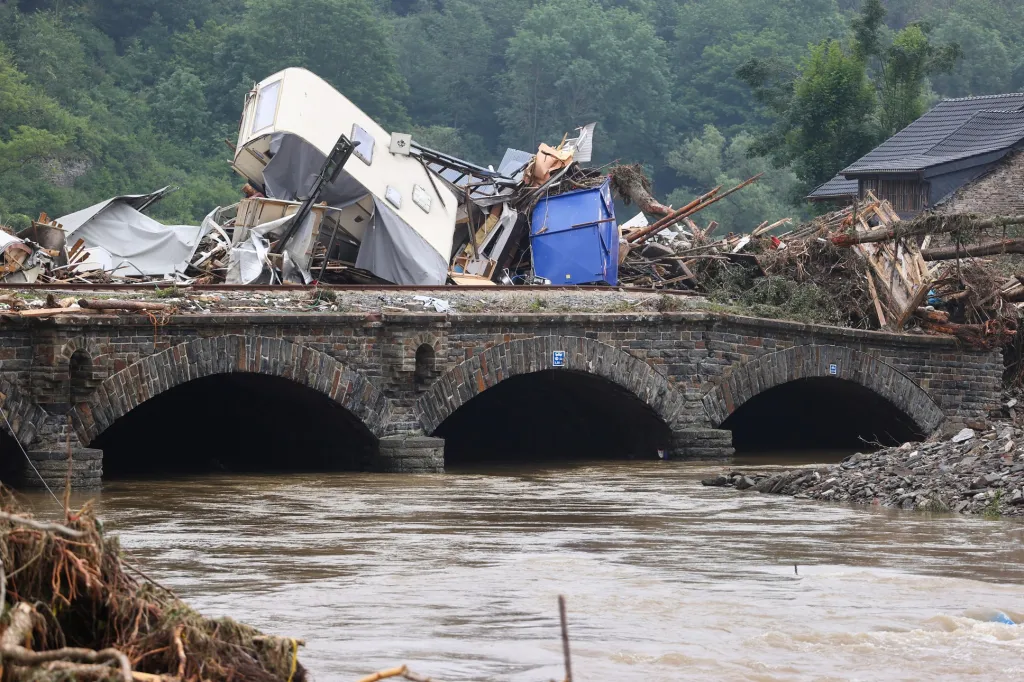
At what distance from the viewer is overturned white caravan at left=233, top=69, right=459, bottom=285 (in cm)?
2381

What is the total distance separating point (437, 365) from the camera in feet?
69.2

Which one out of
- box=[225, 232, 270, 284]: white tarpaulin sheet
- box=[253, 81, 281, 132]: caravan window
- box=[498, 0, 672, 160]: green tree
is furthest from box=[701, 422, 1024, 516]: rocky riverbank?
box=[498, 0, 672, 160]: green tree

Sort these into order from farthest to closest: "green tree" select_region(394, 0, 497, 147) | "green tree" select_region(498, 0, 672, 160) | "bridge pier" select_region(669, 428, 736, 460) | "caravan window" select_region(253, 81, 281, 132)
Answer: "green tree" select_region(394, 0, 497, 147), "green tree" select_region(498, 0, 672, 160), "caravan window" select_region(253, 81, 281, 132), "bridge pier" select_region(669, 428, 736, 460)

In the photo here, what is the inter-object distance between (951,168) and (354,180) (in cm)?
1834

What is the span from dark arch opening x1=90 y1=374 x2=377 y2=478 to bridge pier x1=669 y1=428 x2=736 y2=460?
14.4ft

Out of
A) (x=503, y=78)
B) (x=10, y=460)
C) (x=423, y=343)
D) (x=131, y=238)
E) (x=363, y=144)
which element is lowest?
(x=10, y=460)

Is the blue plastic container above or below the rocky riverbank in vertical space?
above

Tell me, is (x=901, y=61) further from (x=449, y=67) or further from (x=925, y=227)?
(x=449, y=67)

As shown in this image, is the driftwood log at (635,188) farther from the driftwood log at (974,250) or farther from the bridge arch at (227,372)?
the bridge arch at (227,372)

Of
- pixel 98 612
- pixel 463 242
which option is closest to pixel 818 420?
pixel 463 242

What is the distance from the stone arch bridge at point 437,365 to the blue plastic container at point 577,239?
8.37 feet

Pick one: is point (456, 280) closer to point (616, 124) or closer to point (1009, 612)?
point (1009, 612)

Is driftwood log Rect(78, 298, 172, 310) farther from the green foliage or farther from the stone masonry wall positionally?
the green foliage

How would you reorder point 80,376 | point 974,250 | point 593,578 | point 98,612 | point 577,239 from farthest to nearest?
point 577,239 < point 974,250 < point 80,376 < point 593,578 < point 98,612
